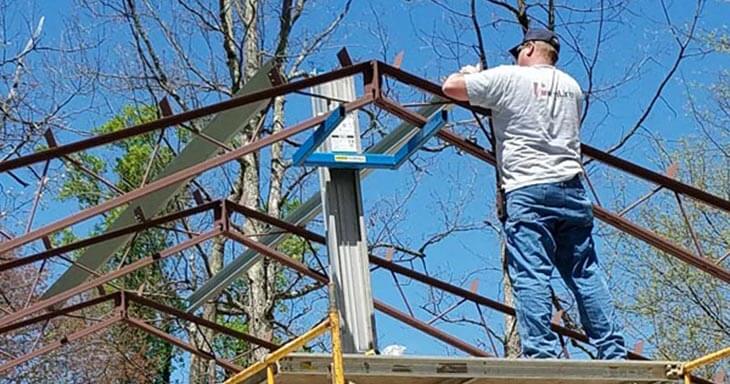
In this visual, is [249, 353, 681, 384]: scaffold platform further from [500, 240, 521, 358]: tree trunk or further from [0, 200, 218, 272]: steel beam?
[500, 240, 521, 358]: tree trunk

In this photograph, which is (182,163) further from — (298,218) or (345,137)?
(345,137)

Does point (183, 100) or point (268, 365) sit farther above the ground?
point (183, 100)

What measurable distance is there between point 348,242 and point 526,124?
1516 millimetres

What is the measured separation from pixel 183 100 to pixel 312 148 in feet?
45.3

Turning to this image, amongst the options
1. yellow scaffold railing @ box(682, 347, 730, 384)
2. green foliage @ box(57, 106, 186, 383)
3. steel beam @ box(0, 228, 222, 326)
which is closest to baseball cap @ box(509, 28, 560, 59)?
yellow scaffold railing @ box(682, 347, 730, 384)

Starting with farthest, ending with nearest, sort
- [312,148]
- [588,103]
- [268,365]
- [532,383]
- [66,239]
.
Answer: [66,239], [588,103], [312,148], [532,383], [268,365]

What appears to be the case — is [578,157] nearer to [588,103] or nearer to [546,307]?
[546,307]

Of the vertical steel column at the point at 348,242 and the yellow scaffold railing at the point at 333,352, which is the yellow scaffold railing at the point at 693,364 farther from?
the vertical steel column at the point at 348,242

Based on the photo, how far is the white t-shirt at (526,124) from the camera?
16.4ft

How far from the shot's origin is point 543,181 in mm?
4949

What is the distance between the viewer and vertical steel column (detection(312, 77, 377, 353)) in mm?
5859

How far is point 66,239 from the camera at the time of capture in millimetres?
26938

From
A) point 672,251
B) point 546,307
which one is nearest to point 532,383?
point 546,307

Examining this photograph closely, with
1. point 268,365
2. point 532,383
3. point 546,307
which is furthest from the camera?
point 546,307
